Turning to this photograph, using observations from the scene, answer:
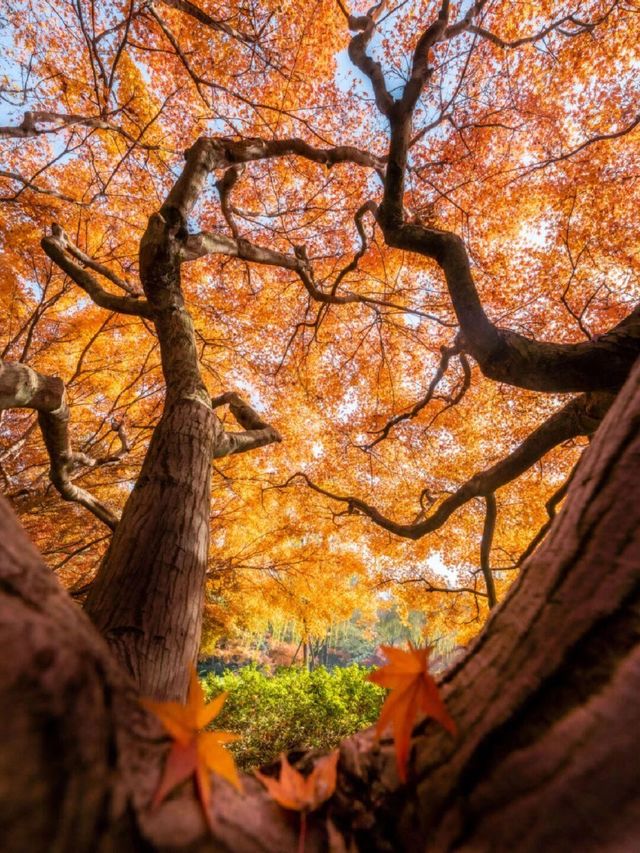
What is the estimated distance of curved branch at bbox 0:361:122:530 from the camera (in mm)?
2379

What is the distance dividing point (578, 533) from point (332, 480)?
30.0ft

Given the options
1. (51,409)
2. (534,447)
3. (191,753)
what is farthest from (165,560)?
(534,447)

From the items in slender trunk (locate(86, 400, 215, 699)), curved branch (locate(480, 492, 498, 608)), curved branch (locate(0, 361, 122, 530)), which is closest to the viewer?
slender trunk (locate(86, 400, 215, 699))

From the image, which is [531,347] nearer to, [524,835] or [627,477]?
[627,477]

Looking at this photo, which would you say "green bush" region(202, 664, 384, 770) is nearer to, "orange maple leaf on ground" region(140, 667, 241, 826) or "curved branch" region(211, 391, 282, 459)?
"curved branch" region(211, 391, 282, 459)

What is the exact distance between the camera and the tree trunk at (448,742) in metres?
0.42

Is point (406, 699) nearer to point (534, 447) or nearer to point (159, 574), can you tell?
point (159, 574)

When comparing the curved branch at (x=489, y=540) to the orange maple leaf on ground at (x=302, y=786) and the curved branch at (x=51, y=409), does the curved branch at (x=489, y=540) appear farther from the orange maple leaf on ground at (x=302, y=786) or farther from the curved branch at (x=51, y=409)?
the curved branch at (x=51, y=409)

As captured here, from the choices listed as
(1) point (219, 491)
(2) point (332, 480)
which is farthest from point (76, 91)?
(2) point (332, 480)

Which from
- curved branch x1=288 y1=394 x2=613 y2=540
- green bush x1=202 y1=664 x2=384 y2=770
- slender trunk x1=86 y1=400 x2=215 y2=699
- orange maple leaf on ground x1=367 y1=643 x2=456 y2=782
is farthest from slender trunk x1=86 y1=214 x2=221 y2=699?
green bush x1=202 y1=664 x2=384 y2=770

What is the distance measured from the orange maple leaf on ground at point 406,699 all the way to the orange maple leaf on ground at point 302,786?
0.10 metres

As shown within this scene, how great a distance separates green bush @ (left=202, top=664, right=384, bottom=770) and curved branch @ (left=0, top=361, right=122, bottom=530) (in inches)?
241

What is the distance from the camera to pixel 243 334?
27.9 feet

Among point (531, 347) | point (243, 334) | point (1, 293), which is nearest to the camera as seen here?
point (531, 347)
